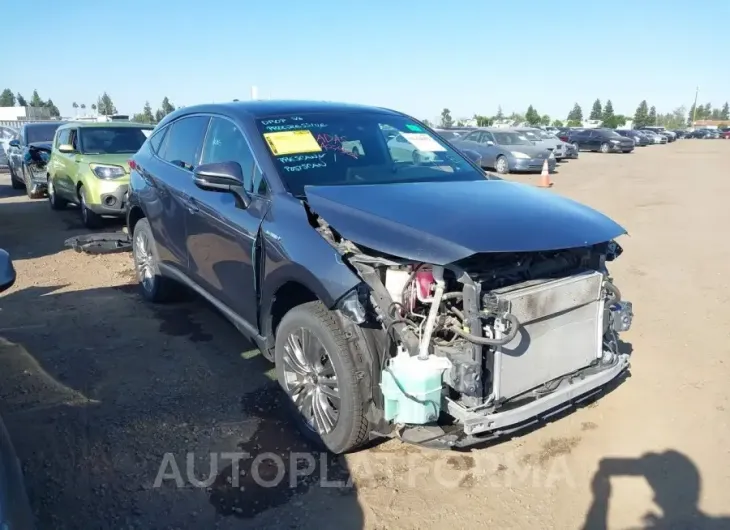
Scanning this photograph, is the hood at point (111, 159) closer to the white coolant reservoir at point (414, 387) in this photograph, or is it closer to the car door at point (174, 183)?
the car door at point (174, 183)

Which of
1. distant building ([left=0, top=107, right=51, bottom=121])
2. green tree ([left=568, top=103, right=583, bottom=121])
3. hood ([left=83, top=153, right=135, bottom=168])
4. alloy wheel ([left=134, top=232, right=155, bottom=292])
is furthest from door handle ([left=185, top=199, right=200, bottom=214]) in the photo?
green tree ([left=568, top=103, right=583, bottom=121])

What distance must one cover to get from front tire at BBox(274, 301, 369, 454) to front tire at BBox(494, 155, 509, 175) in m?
17.4

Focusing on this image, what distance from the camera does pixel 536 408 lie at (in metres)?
2.83

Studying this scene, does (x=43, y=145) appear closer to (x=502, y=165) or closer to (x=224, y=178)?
(x=224, y=178)

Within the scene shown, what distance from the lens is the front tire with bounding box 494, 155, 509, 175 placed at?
19.7 m

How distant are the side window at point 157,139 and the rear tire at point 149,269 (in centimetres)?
67

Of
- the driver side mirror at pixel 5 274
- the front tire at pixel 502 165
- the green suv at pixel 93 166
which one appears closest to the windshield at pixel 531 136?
the front tire at pixel 502 165

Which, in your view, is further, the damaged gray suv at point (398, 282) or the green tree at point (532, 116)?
the green tree at point (532, 116)

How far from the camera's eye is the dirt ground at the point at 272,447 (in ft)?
9.20

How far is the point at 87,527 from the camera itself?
269 centimetres

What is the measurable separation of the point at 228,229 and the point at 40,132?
41.4 feet

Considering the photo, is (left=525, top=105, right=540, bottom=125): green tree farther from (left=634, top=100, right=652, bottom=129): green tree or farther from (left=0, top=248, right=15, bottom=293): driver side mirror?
(left=0, top=248, right=15, bottom=293): driver side mirror

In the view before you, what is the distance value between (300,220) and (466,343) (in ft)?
3.63


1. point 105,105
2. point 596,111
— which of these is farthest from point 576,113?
point 105,105
